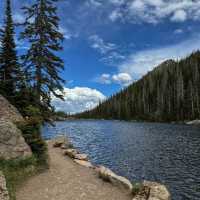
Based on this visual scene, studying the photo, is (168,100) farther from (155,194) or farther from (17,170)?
(155,194)

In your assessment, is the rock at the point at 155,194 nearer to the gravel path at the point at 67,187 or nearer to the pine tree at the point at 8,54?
the gravel path at the point at 67,187

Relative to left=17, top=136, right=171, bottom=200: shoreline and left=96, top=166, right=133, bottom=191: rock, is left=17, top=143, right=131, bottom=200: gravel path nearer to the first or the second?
left=17, top=136, right=171, bottom=200: shoreline

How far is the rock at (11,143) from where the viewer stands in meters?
13.3

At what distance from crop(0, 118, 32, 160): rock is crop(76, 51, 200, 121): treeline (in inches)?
4016

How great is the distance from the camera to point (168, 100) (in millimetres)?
137125

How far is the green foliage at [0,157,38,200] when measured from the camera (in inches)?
476

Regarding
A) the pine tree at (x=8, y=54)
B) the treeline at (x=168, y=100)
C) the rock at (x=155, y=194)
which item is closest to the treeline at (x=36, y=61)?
the pine tree at (x=8, y=54)

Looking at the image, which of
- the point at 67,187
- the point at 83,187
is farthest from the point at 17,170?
the point at 83,187

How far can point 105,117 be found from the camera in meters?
184

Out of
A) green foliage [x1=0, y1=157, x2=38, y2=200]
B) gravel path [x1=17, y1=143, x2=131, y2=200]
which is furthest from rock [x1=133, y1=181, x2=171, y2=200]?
green foliage [x1=0, y1=157, x2=38, y2=200]

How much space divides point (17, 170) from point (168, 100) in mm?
130881

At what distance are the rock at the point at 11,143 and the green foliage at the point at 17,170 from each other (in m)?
0.32

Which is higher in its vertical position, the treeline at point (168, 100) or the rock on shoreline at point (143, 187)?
the treeline at point (168, 100)

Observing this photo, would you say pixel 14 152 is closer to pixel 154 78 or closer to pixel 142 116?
pixel 142 116
